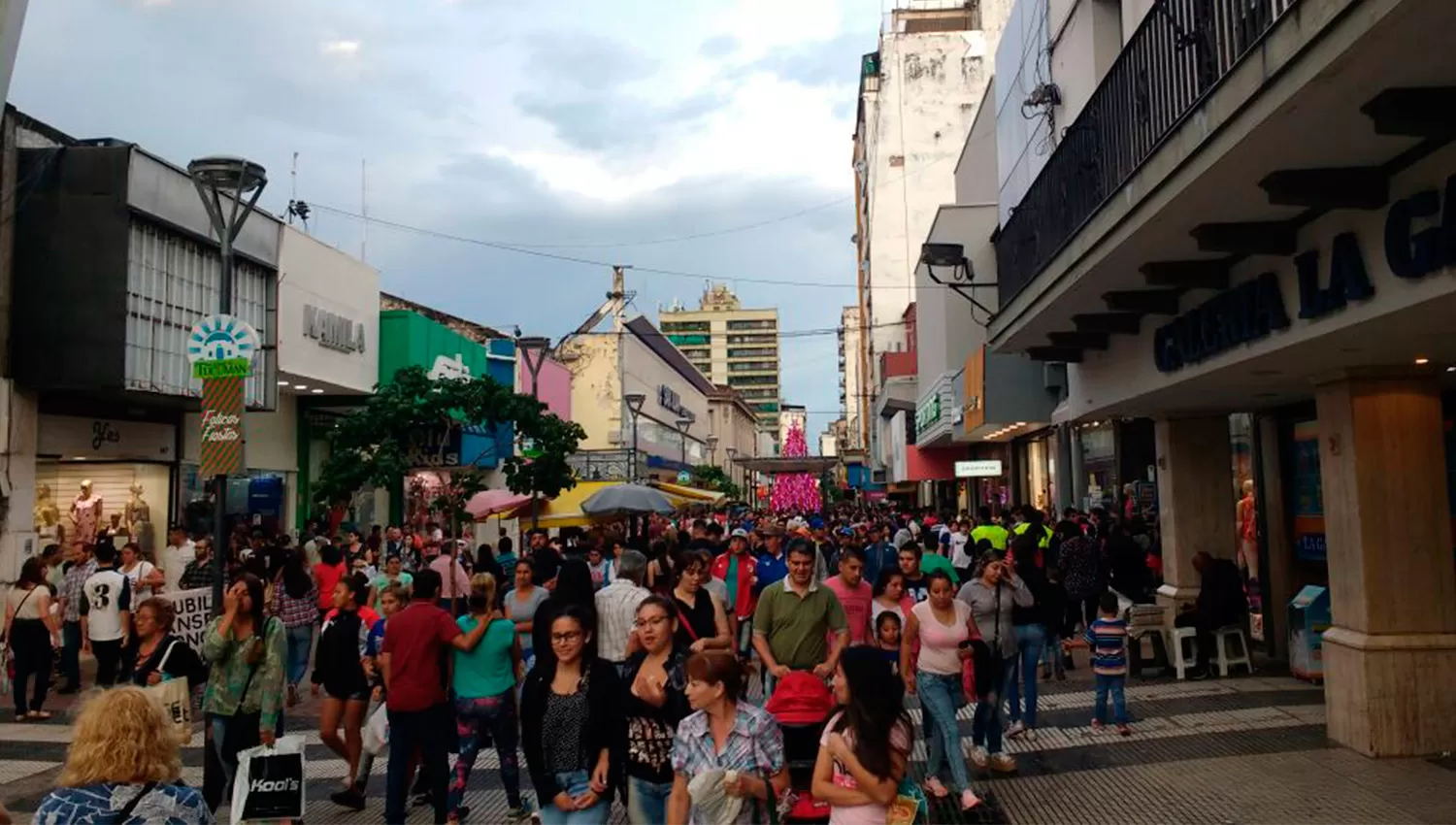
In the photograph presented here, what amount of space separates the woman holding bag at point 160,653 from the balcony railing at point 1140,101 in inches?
262

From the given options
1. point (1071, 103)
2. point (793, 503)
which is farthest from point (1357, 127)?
point (793, 503)

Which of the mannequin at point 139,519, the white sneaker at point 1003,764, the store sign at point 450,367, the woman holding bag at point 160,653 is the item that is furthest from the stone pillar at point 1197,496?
the store sign at point 450,367

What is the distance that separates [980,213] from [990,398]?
939 centimetres

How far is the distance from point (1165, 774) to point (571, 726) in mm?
5153

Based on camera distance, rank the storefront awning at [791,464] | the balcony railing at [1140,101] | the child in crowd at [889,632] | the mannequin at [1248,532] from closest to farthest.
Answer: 1. the balcony railing at [1140,101]
2. the child in crowd at [889,632]
3. the mannequin at [1248,532]
4. the storefront awning at [791,464]

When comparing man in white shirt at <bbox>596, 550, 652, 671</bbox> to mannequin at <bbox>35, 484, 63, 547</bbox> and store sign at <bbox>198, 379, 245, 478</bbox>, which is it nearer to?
store sign at <bbox>198, 379, 245, 478</bbox>

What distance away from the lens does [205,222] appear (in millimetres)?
19844

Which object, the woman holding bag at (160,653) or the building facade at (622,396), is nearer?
the woman holding bag at (160,653)

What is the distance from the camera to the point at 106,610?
39.2 feet

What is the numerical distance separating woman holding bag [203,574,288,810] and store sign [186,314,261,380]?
168 inches

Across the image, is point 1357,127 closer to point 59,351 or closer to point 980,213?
point 59,351

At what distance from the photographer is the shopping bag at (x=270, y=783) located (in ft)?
20.0

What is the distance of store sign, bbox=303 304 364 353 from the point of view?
2411cm

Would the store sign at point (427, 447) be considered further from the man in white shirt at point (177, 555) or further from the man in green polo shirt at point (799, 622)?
the man in green polo shirt at point (799, 622)
